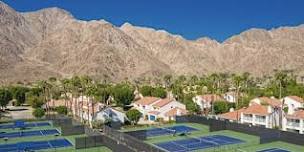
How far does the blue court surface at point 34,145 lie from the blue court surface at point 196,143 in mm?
10119

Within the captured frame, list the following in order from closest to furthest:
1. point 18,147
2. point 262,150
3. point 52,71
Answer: point 262,150 < point 18,147 < point 52,71

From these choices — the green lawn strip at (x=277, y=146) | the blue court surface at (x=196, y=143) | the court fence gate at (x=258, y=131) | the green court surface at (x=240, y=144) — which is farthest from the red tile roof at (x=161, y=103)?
the green lawn strip at (x=277, y=146)

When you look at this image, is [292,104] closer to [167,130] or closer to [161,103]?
[161,103]

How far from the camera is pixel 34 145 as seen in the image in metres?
35.7

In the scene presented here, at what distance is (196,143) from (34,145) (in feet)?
55.6

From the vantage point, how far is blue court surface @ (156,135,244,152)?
112ft

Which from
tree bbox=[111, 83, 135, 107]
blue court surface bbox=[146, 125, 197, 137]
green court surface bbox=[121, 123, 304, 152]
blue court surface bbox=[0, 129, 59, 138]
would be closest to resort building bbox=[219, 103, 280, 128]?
green court surface bbox=[121, 123, 304, 152]

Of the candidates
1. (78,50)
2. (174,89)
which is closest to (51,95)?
(174,89)

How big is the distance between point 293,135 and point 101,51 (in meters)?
149

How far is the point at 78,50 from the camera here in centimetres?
18375

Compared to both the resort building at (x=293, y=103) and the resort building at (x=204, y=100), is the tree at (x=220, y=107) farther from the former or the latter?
the resort building at (x=293, y=103)

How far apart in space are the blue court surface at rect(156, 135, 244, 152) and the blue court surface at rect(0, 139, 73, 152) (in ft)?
33.2

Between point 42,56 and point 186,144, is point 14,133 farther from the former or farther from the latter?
point 42,56

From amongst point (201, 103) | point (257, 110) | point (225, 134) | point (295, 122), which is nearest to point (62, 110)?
point (201, 103)
